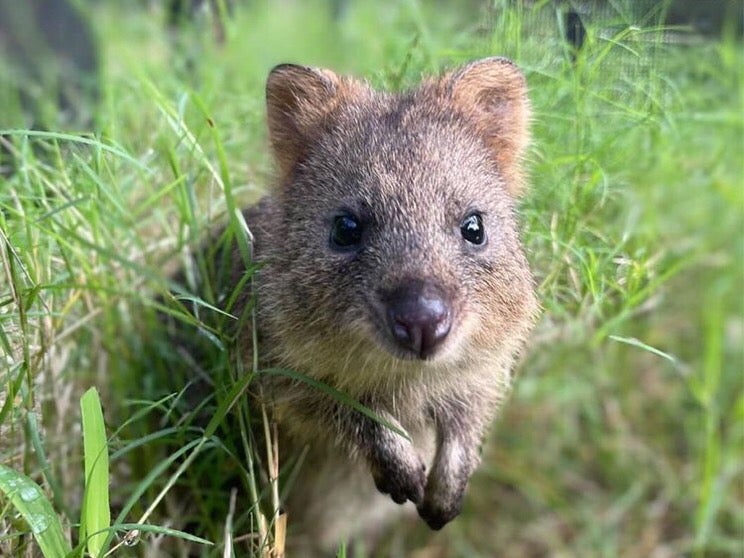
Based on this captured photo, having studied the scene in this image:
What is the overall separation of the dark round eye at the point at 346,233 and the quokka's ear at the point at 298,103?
48cm

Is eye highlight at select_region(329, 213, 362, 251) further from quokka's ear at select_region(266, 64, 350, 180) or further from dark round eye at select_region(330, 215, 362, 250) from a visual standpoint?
quokka's ear at select_region(266, 64, 350, 180)

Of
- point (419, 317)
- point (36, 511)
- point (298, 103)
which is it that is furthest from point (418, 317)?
point (36, 511)

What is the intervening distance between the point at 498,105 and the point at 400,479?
1.45 meters

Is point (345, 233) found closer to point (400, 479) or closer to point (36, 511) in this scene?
point (400, 479)

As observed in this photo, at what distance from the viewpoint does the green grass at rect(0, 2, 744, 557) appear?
3.21 m

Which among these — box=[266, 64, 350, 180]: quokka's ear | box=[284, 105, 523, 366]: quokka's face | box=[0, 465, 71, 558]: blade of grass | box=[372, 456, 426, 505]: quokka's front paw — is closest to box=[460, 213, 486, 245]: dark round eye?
box=[284, 105, 523, 366]: quokka's face

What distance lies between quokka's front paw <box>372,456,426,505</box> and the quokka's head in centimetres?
48

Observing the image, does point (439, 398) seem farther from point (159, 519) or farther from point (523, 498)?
point (523, 498)

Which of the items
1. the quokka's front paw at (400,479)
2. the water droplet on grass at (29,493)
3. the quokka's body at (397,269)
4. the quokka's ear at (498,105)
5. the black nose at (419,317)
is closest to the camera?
the black nose at (419,317)

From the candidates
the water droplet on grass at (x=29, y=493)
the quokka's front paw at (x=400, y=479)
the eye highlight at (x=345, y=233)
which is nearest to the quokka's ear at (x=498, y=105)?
the eye highlight at (x=345, y=233)

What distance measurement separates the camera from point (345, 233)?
297 centimetres

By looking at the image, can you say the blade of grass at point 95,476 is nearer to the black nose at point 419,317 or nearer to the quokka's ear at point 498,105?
the black nose at point 419,317

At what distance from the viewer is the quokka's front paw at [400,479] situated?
10.2 ft

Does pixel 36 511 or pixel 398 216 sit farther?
pixel 398 216
